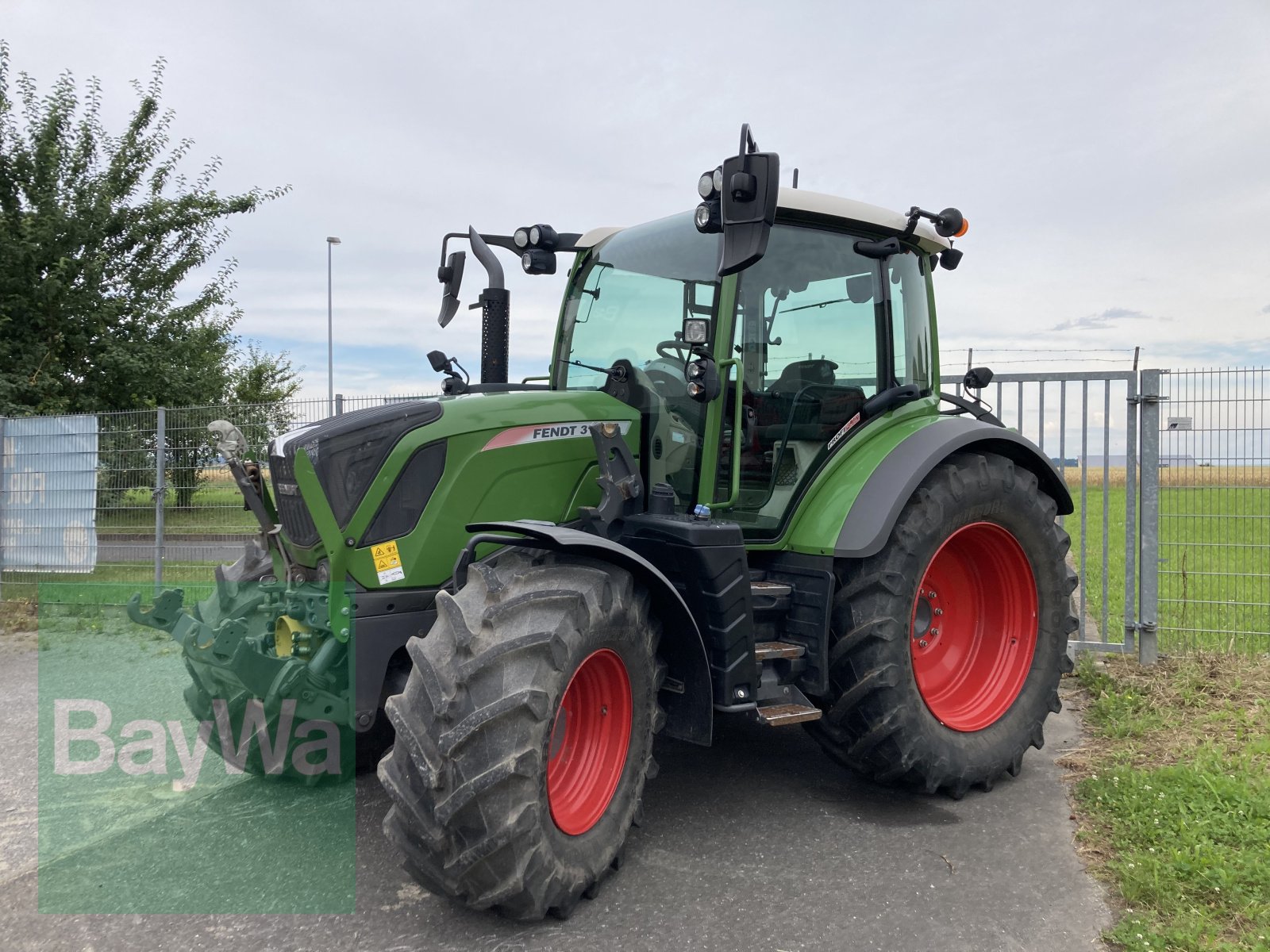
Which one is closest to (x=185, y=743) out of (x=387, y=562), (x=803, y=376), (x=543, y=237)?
(x=387, y=562)

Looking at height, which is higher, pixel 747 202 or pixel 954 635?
pixel 747 202

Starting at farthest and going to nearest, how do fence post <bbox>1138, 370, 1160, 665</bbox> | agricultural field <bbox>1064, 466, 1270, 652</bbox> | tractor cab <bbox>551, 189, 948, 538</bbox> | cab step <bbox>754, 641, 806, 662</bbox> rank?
fence post <bbox>1138, 370, 1160, 665</bbox> → agricultural field <bbox>1064, 466, 1270, 652</bbox> → tractor cab <bbox>551, 189, 948, 538</bbox> → cab step <bbox>754, 641, 806, 662</bbox>

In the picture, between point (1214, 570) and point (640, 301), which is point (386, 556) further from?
point (1214, 570)

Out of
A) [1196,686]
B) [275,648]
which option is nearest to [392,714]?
[275,648]

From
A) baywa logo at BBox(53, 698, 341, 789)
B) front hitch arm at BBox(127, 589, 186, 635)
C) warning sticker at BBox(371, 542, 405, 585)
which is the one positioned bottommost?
baywa logo at BBox(53, 698, 341, 789)

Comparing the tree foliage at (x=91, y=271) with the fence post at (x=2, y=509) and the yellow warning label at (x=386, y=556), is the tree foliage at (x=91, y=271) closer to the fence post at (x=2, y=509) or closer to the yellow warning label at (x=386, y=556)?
the fence post at (x=2, y=509)

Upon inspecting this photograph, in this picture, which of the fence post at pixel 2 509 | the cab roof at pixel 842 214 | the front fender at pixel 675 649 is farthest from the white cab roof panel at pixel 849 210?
the fence post at pixel 2 509

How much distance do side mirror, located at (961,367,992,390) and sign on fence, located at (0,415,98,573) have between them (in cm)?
769

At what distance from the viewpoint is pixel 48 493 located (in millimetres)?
9141

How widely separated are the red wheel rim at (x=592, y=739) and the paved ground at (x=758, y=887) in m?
0.31

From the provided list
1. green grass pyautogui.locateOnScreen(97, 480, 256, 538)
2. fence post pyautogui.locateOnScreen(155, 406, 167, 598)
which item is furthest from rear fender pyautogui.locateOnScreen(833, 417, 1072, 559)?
fence post pyautogui.locateOnScreen(155, 406, 167, 598)

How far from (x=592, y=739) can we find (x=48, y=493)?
794 cm

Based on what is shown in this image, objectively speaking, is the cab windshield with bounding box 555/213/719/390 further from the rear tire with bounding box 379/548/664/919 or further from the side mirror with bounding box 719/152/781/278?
the rear tire with bounding box 379/548/664/919

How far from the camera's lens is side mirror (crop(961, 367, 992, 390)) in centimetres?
514
